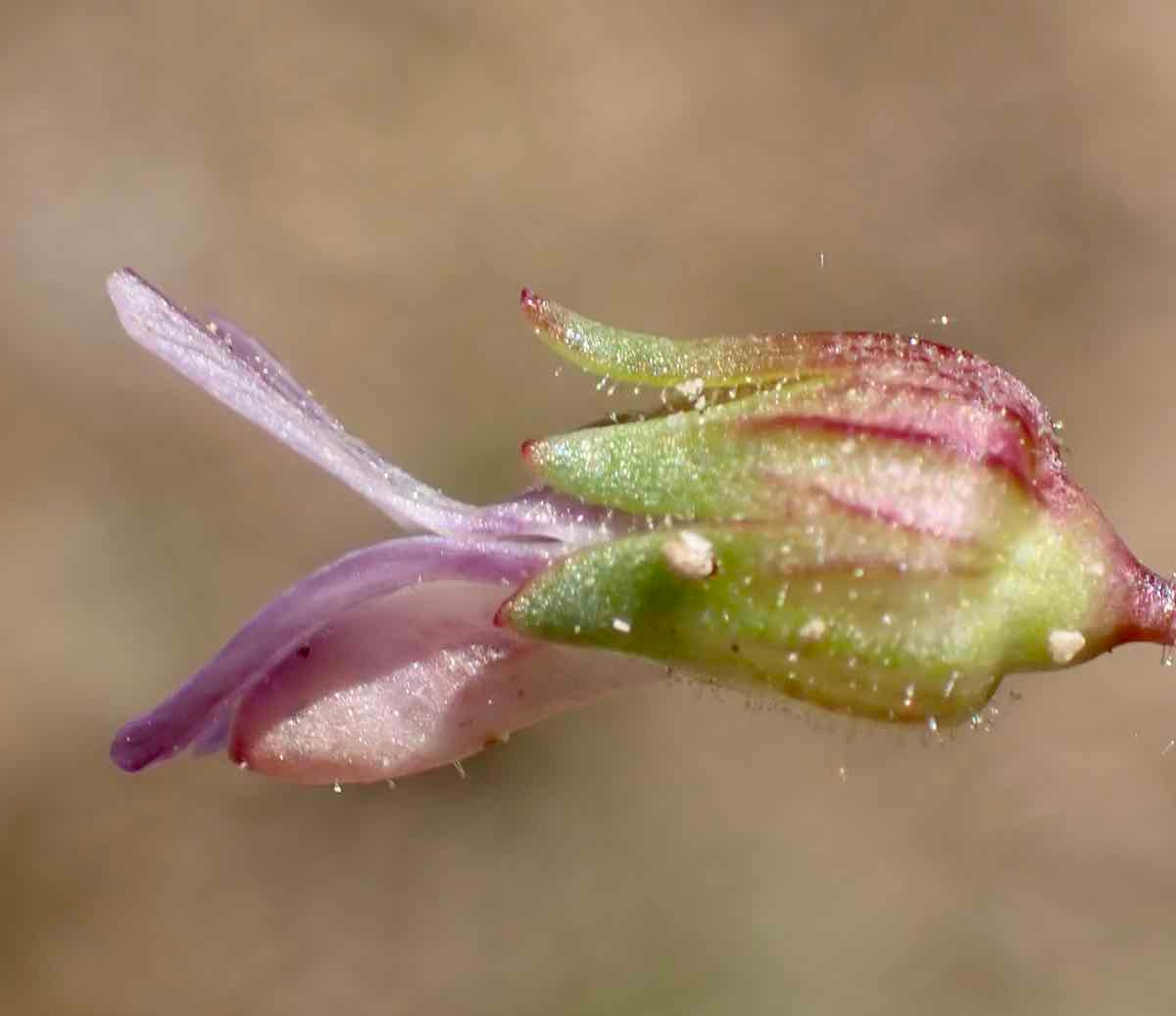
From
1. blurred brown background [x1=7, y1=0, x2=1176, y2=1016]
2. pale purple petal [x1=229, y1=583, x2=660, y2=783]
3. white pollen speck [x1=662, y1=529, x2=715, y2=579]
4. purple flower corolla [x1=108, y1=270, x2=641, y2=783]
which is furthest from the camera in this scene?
blurred brown background [x1=7, y1=0, x2=1176, y2=1016]

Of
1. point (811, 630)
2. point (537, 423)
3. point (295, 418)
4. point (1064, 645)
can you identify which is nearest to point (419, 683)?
point (295, 418)

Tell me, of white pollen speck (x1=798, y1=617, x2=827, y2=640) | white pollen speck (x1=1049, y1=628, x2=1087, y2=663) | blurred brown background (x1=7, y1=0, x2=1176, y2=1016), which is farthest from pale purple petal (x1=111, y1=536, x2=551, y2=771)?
blurred brown background (x1=7, y1=0, x2=1176, y2=1016)

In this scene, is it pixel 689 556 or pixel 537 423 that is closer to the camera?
pixel 689 556

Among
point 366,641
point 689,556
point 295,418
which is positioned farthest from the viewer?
point 366,641

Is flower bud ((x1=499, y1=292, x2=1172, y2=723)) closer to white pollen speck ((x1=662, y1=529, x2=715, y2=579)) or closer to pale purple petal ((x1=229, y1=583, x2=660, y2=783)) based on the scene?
white pollen speck ((x1=662, y1=529, x2=715, y2=579))

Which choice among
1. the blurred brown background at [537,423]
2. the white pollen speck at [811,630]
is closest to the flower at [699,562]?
the white pollen speck at [811,630]

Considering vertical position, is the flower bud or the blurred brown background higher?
the flower bud

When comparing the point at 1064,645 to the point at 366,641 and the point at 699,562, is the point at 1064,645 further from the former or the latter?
the point at 366,641
